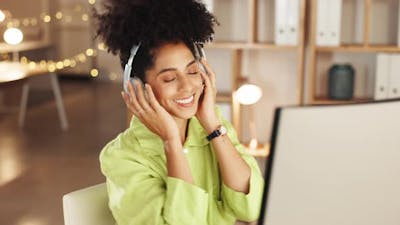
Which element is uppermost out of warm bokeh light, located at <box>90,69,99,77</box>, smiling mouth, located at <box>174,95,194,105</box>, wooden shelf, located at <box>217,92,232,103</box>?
smiling mouth, located at <box>174,95,194,105</box>

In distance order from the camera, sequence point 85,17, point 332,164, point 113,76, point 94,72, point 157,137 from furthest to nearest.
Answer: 1. point 85,17
2. point 113,76
3. point 94,72
4. point 157,137
5. point 332,164

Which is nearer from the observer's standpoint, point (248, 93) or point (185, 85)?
point (185, 85)

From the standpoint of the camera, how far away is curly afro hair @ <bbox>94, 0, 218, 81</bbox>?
3.91ft

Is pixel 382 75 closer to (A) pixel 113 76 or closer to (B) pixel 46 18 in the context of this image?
(A) pixel 113 76

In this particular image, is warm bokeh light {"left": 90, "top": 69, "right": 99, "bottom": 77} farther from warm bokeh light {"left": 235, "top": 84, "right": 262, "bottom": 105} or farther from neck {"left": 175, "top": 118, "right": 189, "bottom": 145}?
neck {"left": 175, "top": 118, "right": 189, "bottom": 145}

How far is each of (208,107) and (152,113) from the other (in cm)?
12

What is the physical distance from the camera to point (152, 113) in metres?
1.13

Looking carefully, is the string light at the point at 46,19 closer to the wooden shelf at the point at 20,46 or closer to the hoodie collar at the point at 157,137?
the wooden shelf at the point at 20,46

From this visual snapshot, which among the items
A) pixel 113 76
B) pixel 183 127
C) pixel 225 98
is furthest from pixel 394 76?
pixel 113 76

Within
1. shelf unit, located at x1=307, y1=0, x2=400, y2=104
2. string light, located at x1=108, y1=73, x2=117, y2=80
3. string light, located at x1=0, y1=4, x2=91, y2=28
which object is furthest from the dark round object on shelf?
string light, located at x1=108, y1=73, x2=117, y2=80

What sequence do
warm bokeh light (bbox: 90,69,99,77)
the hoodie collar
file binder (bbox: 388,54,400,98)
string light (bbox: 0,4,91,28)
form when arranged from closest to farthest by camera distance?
1. the hoodie collar
2. file binder (bbox: 388,54,400,98)
3. string light (bbox: 0,4,91,28)
4. warm bokeh light (bbox: 90,69,99,77)

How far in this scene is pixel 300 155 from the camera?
1.88 feet

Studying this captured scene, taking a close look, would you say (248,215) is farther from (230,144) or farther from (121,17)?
(121,17)

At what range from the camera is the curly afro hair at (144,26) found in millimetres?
1190
